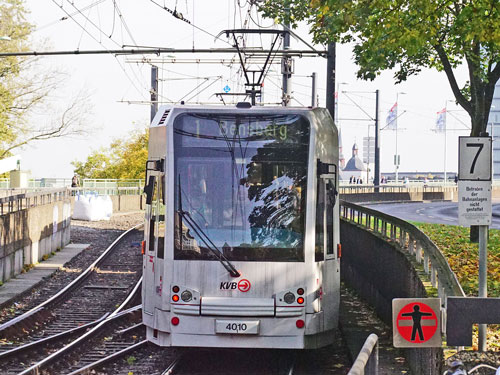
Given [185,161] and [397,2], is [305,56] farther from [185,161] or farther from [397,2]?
[185,161]

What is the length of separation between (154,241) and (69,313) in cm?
570

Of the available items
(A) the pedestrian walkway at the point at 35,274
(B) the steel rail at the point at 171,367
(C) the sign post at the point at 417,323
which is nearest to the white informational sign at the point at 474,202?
(C) the sign post at the point at 417,323

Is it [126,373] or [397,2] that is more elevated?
[397,2]

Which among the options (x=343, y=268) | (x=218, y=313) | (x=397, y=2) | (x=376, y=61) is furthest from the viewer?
(x=343, y=268)

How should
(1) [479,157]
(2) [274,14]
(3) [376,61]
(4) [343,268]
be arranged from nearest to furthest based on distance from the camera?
(1) [479,157] < (3) [376,61] < (4) [343,268] < (2) [274,14]

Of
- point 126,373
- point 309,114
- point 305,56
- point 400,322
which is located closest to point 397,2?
point 309,114

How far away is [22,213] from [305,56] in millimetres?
8453

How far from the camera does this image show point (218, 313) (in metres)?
11.6

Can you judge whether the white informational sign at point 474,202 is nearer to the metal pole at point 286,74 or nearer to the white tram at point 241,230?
the white tram at point 241,230

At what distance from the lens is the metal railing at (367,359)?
5.26 m

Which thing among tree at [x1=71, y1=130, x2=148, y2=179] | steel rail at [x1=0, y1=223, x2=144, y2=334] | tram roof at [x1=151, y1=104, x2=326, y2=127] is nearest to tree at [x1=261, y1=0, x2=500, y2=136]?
tram roof at [x1=151, y1=104, x2=326, y2=127]

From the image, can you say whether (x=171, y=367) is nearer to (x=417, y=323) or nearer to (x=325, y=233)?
(x=325, y=233)

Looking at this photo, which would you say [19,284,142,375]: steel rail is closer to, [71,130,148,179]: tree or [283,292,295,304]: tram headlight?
[283,292,295,304]: tram headlight

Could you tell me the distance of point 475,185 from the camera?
955cm
